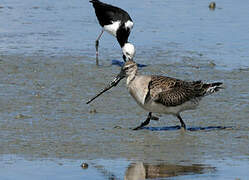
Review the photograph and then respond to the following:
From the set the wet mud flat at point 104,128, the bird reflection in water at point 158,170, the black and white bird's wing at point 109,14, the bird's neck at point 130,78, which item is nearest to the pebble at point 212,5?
the black and white bird's wing at point 109,14

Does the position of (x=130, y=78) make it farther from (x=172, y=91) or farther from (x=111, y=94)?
(x=111, y=94)

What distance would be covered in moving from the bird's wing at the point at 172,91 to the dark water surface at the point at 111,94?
1.26 feet

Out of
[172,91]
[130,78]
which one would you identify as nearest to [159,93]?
[172,91]

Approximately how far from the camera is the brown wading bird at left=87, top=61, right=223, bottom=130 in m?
8.30

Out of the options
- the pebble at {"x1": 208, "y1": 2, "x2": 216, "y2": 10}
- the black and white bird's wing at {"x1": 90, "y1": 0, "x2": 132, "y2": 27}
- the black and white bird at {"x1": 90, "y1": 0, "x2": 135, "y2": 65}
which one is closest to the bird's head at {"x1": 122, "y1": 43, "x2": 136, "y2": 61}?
the black and white bird at {"x1": 90, "y1": 0, "x2": 135, "y2": 65}

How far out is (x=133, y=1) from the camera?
1788cm

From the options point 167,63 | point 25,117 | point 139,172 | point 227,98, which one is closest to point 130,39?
point 167,63

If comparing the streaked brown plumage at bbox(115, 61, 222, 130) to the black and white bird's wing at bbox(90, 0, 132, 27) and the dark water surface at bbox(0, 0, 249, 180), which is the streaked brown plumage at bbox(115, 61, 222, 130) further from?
the black and white bird's wing at bbox(90, 0, 132, 27)

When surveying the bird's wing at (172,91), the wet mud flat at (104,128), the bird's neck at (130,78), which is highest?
the bird's neck at (130,78)

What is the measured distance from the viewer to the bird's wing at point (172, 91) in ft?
27.4

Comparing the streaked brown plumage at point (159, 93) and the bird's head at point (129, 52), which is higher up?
the streaked brown plumage at point (159, 93)

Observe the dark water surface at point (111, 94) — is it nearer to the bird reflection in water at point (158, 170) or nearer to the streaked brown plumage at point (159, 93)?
the bird reflection in water at point (158, 170)

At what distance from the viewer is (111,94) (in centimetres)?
1028

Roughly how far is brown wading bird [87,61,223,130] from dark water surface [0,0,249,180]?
0.29 meters
